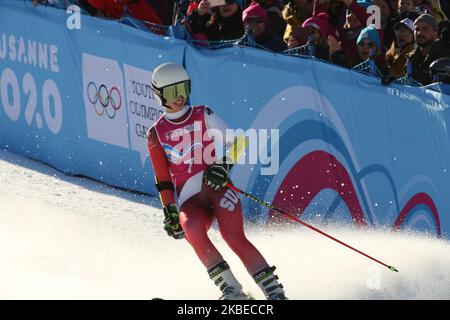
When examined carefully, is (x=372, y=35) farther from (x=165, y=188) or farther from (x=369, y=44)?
(x=165, y=188)

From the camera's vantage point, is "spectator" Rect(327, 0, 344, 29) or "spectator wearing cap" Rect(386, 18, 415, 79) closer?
"spectator wearing cap" Rect(386, 18, 415, 79)

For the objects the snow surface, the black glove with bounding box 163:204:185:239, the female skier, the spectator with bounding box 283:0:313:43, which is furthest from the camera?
the spectator with bounding box 283:0:313:43

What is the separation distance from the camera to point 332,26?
461 inches

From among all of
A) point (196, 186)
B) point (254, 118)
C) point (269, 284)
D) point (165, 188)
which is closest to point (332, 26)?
point (254, 118)

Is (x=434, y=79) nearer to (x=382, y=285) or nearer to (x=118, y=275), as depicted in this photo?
(x=382, y=285)

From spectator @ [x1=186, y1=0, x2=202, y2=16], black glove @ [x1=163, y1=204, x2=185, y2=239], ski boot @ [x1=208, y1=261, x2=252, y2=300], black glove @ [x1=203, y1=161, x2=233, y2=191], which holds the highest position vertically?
spectator @ [x1=186, y1=0, x2=202, y2=16]

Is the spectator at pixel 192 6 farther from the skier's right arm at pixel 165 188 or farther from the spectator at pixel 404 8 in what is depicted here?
the skier's right arm at pixel 165 188

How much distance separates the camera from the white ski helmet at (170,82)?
8781 mm

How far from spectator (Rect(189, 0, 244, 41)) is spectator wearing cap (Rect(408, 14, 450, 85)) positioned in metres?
2.51

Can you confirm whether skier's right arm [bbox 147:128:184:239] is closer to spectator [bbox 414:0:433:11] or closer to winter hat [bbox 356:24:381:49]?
winter hat [bbox 356:24:381:49]

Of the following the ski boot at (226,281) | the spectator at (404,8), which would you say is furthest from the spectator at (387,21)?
the ski boot at (226,281)

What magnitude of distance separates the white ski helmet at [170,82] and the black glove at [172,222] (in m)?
0.84

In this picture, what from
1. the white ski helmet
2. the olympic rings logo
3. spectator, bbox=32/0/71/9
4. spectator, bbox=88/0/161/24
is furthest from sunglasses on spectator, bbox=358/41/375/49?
spectator, bbox=32/0/71/9

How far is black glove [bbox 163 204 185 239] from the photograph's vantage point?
8750 millimetres
